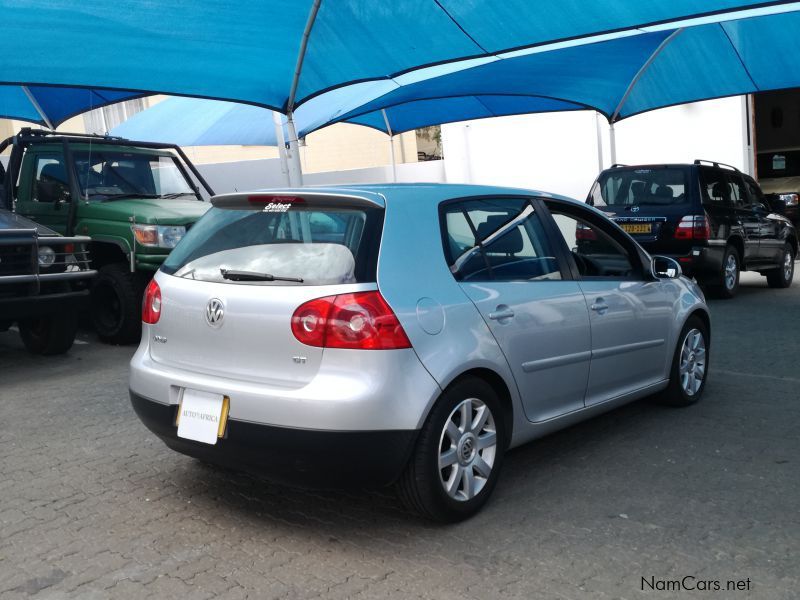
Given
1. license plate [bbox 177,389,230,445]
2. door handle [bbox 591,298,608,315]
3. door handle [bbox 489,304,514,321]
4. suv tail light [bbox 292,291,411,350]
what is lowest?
license plate [bbox 177,389,230,445]

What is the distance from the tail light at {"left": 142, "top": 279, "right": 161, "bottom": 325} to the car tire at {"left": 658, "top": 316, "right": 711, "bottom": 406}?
11.3 ft

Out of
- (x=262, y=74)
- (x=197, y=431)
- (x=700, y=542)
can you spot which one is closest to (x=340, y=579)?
(x=197, y=431)

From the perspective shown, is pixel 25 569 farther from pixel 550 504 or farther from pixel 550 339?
pixel 550 339

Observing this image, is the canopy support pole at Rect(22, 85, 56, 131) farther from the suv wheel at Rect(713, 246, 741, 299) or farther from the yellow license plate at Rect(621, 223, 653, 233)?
the suv wheel at Rect(713, 246, 741, 299)

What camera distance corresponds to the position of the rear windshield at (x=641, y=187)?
1109cm

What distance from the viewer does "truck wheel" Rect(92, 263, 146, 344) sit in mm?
8719

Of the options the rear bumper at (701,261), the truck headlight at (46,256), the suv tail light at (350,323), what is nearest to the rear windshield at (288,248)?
the suv tail light at (350,323)

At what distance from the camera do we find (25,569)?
11.8 feet

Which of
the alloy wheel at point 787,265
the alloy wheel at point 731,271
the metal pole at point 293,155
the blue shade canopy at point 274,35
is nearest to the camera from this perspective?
the blue shade canopy at point 274,35

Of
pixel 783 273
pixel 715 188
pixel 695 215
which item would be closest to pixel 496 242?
pixel 695 215

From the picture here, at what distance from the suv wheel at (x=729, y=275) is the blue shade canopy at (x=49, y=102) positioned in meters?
9.60

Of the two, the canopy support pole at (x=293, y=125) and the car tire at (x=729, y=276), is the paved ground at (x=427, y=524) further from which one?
the car tire at (x=729, y=276)

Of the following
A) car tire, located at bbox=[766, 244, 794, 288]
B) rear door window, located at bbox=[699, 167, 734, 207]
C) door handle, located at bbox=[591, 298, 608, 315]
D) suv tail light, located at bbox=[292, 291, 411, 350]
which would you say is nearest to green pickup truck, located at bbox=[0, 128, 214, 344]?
door handle, located at bbox=[591, 298, 608, 315]

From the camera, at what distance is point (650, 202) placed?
11211 mm
